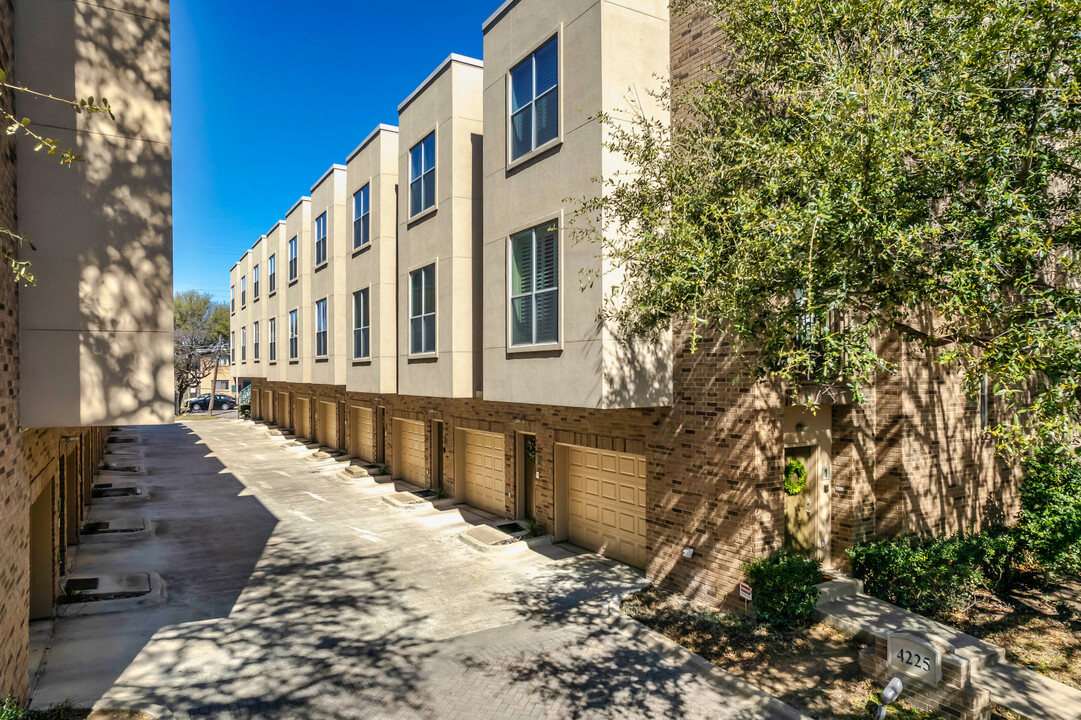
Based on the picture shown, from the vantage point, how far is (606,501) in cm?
1319

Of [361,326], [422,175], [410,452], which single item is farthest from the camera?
[410,452]

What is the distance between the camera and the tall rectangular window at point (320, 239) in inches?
965

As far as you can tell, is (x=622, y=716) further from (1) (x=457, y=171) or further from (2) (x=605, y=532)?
(1) (x=457, y=171)

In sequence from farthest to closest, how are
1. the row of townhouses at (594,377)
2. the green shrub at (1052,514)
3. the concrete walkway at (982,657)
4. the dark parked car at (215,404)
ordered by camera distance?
1. the dark parked car at (215,404)
2. the green shrub at (1052,514)
3. the row of townhouses at (594,377)
4. the concrete walkway at (982,657)

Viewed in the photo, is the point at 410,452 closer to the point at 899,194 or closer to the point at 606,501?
the point at 606,501

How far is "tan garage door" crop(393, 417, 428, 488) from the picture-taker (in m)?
20.6

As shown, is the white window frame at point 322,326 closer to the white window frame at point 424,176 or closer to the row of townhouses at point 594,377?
the row of townhouses at point 594,377

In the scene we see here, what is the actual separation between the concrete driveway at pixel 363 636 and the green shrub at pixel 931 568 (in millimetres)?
4053

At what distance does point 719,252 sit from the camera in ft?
24.1

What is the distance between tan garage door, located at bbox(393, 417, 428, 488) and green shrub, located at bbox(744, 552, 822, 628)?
40.6 ft

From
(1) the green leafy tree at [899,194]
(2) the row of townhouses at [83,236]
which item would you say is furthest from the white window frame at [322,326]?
(1) the green leafy tree at [899,194]

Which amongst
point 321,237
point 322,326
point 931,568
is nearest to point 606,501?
point 931,568

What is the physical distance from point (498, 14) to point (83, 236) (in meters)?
8.60

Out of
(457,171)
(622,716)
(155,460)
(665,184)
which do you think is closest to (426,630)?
(622,716)
